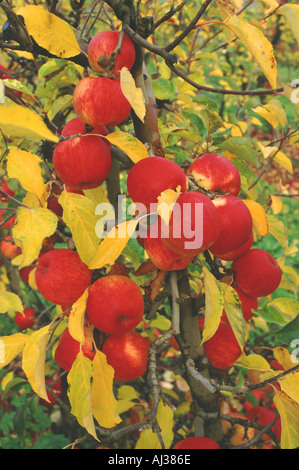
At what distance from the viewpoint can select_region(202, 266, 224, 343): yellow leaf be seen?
54cm

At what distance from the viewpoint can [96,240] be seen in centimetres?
58

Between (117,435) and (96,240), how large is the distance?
1.65ft

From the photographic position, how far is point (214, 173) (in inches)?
24.0

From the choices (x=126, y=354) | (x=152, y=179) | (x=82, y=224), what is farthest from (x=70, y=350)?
(x=152, y=179)

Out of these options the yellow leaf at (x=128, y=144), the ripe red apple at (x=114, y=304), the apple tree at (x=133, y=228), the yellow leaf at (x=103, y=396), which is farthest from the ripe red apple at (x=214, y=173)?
the yellow leaf at (x=103, y=396)

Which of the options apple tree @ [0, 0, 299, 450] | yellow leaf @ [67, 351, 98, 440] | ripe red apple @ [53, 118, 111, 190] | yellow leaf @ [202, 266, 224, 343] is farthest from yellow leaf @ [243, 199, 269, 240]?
yellow leaf @ [67, 351, 98, 440]

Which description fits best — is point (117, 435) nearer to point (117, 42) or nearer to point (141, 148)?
point (141, 148)

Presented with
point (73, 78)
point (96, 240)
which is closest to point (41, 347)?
point (96, 240)

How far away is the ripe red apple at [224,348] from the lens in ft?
2.39

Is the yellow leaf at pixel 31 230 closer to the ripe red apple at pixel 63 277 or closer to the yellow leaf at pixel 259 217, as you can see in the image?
the ripe red apple at pixel 63 277

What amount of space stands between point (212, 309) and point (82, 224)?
236mm

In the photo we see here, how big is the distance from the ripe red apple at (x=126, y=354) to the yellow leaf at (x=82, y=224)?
20 cm
